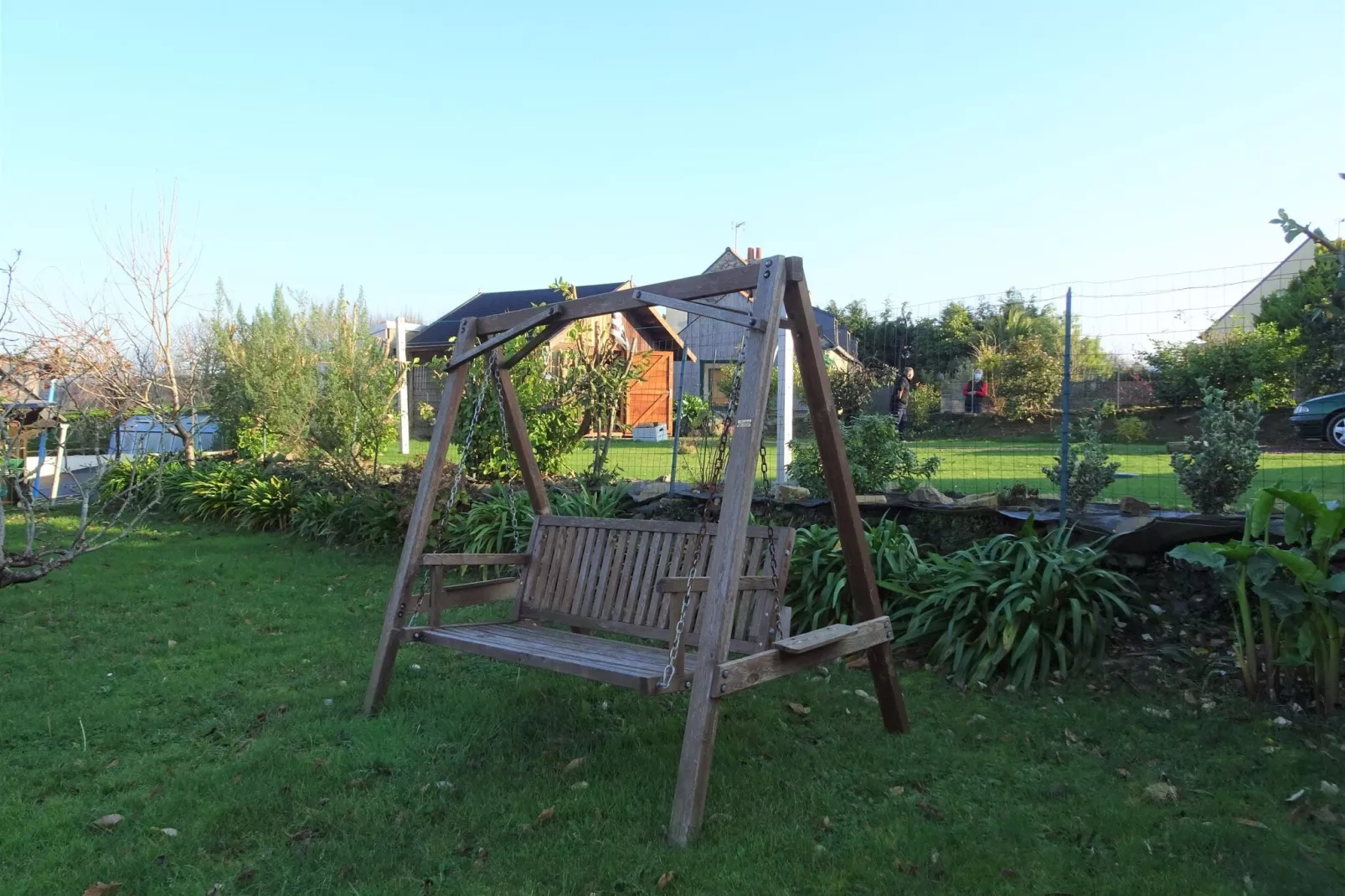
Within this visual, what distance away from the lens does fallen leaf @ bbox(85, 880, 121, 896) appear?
264 centimetres

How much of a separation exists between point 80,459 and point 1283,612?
50.7 ft

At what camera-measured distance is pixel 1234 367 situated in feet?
42.3

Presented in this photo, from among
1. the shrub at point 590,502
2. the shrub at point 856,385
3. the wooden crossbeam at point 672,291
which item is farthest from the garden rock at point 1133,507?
the shrub at point 856,385

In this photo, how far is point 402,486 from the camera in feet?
27.9

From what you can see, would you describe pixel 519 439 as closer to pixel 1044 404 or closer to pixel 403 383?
pixel 403 383

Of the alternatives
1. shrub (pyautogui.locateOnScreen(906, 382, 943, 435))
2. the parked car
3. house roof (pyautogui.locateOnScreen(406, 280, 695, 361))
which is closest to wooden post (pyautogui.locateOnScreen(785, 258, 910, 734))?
the parked car

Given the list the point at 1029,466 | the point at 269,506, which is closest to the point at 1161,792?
the point at 1029,466

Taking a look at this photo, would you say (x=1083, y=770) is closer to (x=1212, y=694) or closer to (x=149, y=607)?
(x=1212, y=694)

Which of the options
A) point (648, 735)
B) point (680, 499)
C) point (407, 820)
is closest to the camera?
point (407, 820)

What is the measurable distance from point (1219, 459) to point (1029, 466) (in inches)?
221

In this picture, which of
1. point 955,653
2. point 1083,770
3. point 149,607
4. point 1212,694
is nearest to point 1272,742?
point 1212,694

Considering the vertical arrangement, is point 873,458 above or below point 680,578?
above

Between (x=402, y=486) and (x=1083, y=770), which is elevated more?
(x=402, y=486)

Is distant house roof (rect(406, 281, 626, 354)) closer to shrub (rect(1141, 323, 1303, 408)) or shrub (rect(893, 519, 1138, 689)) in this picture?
shrub (rect(1141, 323, 1303, 408))
